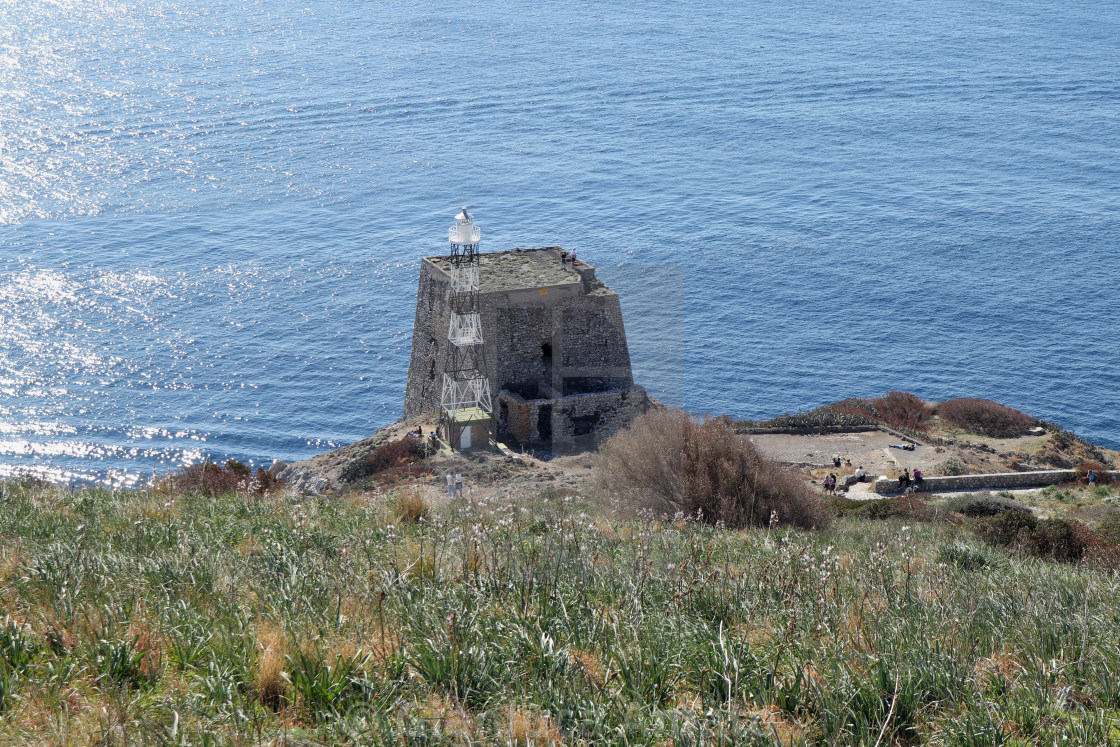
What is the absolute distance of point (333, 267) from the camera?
65.1m

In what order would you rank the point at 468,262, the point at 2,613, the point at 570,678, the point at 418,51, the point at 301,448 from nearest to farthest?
the point at 570,678 < the point at 2,613 < the point at 468,262 < the point at 301,448 < the point at 418,51

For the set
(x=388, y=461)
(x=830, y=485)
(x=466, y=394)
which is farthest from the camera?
(x=466, y=394)

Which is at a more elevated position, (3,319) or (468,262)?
(468,262)

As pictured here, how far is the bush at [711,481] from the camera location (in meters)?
16.4

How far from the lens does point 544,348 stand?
3856cm

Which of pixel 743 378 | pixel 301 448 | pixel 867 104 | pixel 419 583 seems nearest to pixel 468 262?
pixel 301 448

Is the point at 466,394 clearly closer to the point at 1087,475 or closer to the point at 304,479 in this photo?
the point at 304,479

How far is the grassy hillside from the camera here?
17.0ft

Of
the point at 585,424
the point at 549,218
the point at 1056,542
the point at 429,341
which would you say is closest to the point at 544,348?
the point at 585,424

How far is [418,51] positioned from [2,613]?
132 m

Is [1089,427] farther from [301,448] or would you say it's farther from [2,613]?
[2,613]

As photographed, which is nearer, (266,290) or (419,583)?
(419,583)

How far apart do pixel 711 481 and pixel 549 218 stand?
52721 millimetres

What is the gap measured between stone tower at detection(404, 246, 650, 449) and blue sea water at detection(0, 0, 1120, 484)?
779 centimetres
